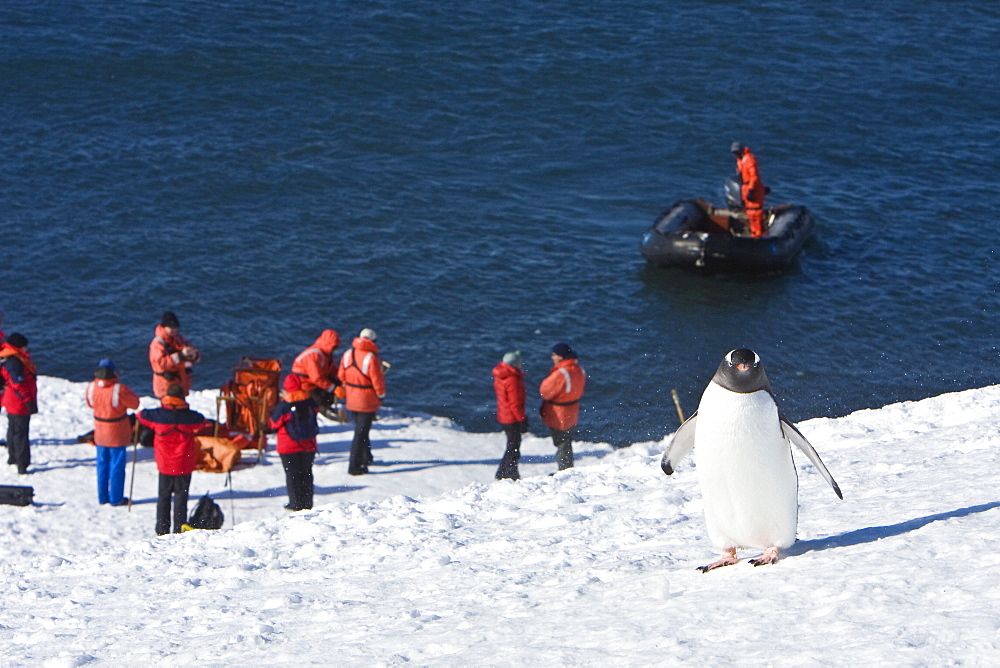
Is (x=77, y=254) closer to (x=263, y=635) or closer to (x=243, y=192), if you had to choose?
(x=243, y=192)

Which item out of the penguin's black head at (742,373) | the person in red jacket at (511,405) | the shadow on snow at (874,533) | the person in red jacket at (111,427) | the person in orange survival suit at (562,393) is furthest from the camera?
the person in orange survival suit at (562,393)

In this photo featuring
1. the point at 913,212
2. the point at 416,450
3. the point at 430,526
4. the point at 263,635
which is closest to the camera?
the point at 263,635

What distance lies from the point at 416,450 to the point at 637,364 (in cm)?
490

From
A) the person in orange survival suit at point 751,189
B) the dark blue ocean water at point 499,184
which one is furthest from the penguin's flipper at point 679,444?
the person in orange survival suit at point 751,189

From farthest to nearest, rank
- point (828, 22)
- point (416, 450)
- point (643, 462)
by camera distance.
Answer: point (828, 22) < point (416, 450) < point (643, 462)

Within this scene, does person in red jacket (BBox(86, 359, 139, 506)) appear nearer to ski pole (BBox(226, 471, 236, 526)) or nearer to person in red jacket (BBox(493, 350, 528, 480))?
ski pole (BBox(226, 471, 236, 526))

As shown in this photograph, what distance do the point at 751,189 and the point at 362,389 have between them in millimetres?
9656

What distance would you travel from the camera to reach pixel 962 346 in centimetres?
1709

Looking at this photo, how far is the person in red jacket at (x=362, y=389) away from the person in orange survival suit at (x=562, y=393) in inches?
63.9

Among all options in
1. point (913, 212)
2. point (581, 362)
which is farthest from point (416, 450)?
point (913, 212)

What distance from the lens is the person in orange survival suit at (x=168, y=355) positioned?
1233 centimetres

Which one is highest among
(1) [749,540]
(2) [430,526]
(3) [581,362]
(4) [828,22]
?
(4) [828,22]

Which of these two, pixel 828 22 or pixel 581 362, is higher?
pixel 828 22

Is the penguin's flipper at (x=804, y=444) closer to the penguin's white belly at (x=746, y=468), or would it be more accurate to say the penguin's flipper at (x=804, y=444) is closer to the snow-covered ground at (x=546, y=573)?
the penguin's white belly at (x=746, y=468)
